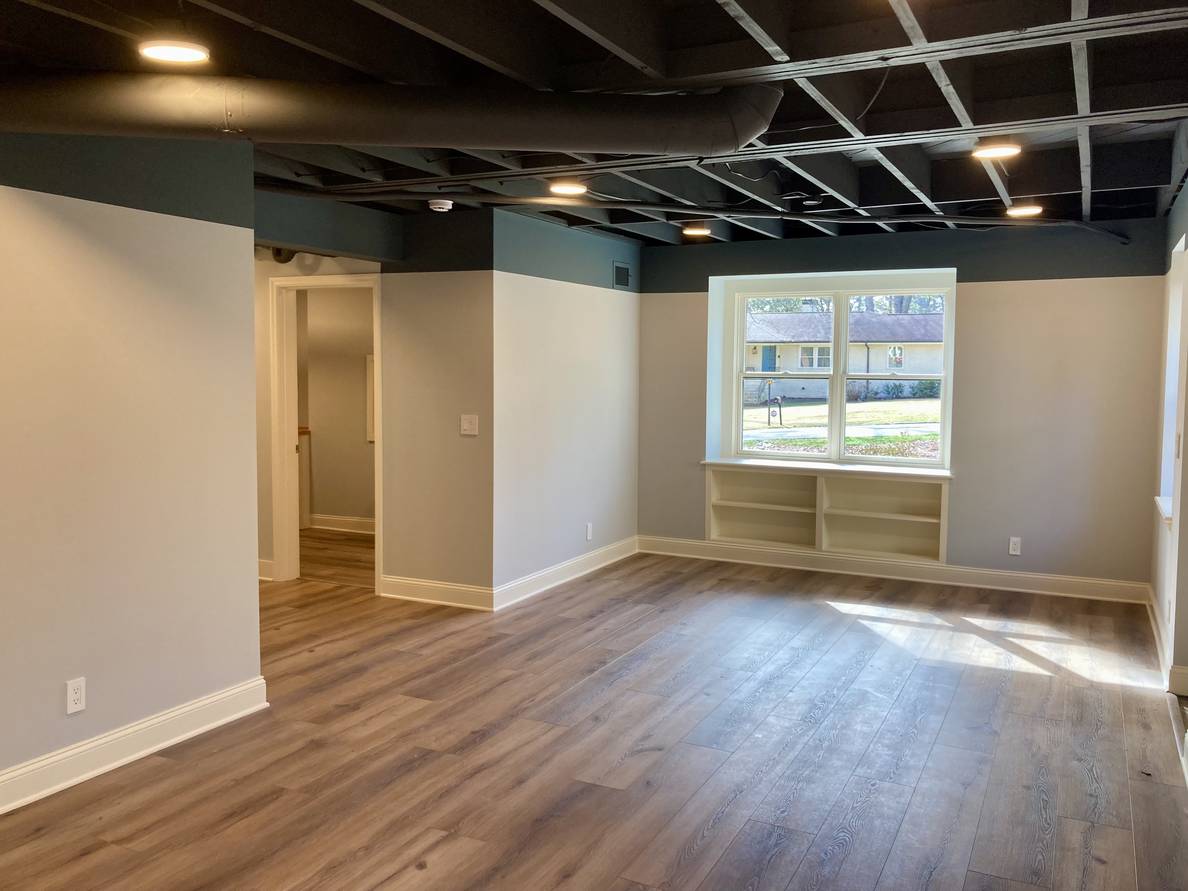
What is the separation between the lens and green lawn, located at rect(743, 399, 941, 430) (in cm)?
723

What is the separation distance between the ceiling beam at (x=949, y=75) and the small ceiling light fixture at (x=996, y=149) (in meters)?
0.46

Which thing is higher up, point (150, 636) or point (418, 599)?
point (150, 636)

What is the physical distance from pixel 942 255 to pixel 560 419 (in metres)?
2.97

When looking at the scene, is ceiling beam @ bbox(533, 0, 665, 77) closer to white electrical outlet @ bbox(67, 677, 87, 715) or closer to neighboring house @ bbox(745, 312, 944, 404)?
white electrical outlet @ bbox(67, 677, 87, 715)

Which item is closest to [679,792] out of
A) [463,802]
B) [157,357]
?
[463,802]

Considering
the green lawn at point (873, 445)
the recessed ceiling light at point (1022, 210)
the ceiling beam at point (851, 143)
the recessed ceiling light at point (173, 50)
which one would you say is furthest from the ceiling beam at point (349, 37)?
the green lawn at point (873, 445)

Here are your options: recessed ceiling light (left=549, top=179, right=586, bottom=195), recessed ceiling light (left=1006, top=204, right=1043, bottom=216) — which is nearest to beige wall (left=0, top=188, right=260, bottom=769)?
recessed ceiling light (left=549, top=179, right=586, bottom=195)

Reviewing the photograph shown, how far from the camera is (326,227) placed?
18.0 feet

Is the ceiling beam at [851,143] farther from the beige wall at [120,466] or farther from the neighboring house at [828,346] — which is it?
the neighboring house at [828,346]

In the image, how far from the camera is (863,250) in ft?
23.0

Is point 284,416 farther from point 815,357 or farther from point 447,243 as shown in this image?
point 815,357

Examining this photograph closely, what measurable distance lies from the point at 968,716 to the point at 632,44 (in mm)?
3225

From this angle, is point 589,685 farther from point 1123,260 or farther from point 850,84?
point 1123,260

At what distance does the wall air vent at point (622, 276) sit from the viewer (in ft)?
23.9
